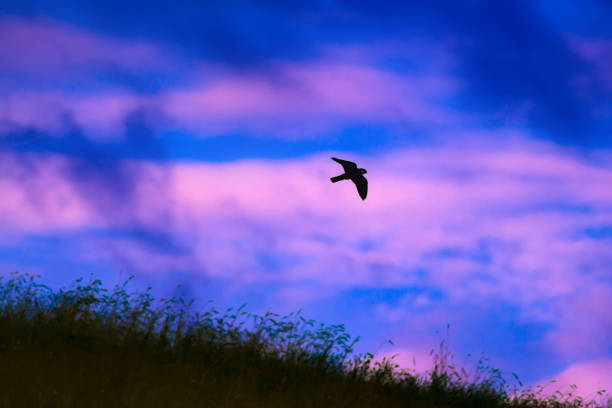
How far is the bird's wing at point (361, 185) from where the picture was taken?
9109 mm

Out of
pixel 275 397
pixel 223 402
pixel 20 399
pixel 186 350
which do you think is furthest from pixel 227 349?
pixel 20 399

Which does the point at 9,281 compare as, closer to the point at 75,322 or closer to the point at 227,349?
the point at 75,322

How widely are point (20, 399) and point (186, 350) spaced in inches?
126

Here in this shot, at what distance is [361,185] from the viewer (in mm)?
9164

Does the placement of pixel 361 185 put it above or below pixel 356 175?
below

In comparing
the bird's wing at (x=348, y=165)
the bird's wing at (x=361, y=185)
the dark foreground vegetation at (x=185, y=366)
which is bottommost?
the dark foreground vegetation at (x=185, y=366)

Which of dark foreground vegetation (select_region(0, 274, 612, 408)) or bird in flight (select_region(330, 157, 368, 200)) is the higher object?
bird in flight (select_region(330, 157, 368, 200))

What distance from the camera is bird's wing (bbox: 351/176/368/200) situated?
9109mm

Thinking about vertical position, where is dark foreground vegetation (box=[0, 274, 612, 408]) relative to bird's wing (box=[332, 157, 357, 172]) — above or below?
below

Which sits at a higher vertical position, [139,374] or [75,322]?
[75,322]

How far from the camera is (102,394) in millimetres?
6789

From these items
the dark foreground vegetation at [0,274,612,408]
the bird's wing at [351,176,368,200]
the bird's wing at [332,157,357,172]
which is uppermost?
the bird's wing at [332,157,357,172]

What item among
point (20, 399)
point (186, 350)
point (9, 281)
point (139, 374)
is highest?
point (9, 281)

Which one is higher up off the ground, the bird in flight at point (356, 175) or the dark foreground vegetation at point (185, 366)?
the bird in flight at point (356, 175)
